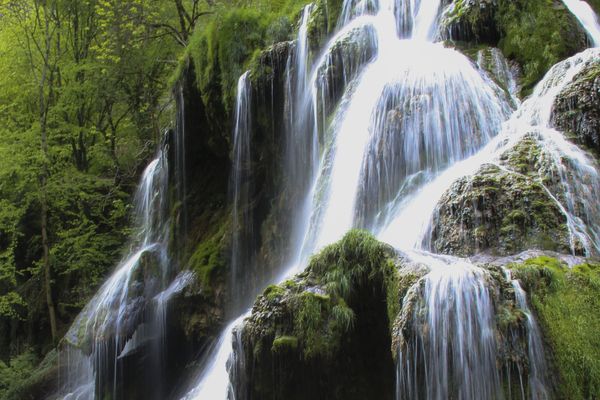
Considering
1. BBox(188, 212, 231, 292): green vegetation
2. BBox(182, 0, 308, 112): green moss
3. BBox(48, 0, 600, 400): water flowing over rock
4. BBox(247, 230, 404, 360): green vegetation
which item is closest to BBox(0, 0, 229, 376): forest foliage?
BBox(48, 0, 600, 400): water flowing over rock

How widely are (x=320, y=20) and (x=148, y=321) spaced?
6411mm

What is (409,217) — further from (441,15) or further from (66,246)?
(66,246)

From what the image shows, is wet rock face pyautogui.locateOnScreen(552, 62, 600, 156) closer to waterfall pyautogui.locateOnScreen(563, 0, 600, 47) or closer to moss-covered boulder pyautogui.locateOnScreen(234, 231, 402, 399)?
waterfall pyautogui.locateOnScreen(563, 0, 600, 47)

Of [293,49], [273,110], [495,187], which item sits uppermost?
[293,49]

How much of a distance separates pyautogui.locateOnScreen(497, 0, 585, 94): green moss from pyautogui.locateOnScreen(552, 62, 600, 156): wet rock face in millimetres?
1486

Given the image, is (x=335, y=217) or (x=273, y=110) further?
(x=273, y=110)

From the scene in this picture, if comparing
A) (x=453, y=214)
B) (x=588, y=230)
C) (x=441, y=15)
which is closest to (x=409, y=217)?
(x=453, y=214)

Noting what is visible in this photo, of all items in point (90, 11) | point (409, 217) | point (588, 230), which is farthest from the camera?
point (90, 11)

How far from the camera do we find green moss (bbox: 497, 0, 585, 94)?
8.65 metres

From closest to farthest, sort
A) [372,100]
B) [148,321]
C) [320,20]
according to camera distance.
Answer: [372,100], [320,20], [148,321]

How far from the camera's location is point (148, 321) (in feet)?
38.6

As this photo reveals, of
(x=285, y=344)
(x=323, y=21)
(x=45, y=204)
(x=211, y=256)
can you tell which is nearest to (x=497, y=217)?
(x=285, y=344)

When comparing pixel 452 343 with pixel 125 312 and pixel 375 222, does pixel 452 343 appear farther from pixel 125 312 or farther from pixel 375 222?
pixel 125 312

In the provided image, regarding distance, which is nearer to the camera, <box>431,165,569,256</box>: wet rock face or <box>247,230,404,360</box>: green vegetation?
<box>247,230,404,360</box>: green vegetation
